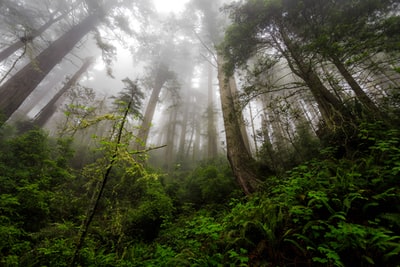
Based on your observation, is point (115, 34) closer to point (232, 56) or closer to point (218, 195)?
point (232, 56)

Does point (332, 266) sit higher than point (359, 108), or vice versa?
point (359, 108)

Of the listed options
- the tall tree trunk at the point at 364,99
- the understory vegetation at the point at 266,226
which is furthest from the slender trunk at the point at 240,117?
the tall tree trunk at the point at 364,99

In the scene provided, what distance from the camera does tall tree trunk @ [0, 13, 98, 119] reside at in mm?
7273

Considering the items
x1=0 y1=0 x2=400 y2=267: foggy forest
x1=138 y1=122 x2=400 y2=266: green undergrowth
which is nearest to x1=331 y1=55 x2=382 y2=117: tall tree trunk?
x1=0 y1=0 x2=400 y2=267: foggy forest

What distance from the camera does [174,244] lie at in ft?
12.6

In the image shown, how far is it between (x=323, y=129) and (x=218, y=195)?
3785 millimetres

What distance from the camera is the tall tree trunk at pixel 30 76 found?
7273mm

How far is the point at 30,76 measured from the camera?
8.11 meters

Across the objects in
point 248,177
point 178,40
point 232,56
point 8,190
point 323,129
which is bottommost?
point 8,190

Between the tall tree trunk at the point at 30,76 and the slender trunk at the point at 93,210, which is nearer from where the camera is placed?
the slender trunk at the point at 93,210

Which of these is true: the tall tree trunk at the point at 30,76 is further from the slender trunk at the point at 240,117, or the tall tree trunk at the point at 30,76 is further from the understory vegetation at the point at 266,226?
the slender trunk at the point at 240,117

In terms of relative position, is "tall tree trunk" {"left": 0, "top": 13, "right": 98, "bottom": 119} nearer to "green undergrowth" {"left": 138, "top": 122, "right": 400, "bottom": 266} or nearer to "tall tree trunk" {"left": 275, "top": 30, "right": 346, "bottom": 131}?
"green undergrowth" {"left": 138, "top": 122, "right": 400, "bottom": 266}

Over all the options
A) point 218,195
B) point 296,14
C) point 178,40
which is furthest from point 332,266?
point 178,40

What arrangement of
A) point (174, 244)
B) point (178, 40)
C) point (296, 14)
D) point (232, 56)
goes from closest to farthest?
point (174, 244) < point (296, 14) < point (232, 56) < point (178, 40)
